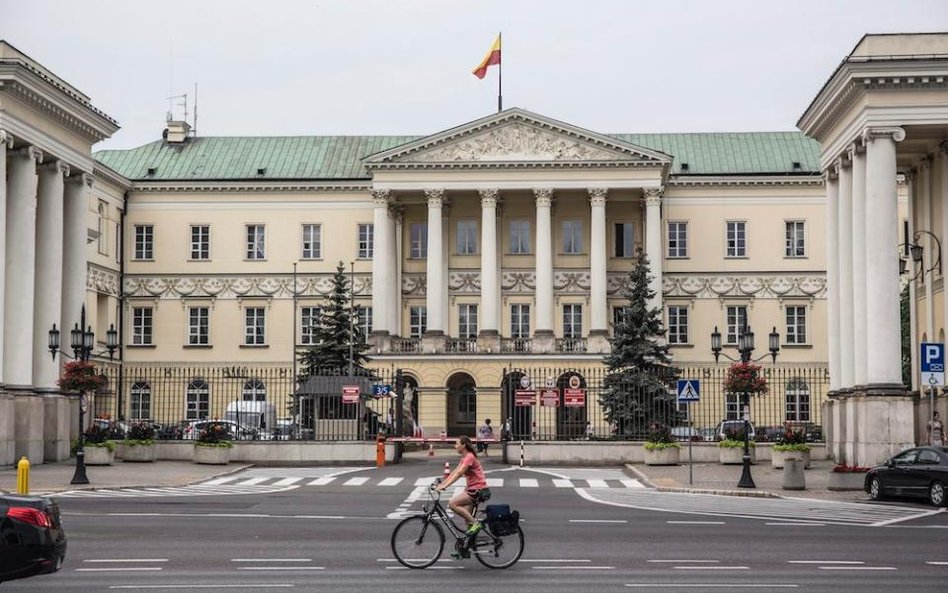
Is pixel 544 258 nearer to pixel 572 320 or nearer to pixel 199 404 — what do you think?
pixel 572 320

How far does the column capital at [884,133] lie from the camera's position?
42469mm

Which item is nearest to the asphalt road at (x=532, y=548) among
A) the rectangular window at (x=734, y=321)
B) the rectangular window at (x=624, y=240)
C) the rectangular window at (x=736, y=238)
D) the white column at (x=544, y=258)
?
the white column at (x=544, y=258)

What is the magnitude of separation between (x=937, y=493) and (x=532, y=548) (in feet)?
47.4

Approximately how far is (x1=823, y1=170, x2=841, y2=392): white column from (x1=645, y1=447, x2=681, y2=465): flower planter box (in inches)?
235

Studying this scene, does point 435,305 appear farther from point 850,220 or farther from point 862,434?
point 862,434

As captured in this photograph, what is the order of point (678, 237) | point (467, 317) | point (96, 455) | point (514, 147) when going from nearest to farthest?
point (96, 455) → point (514, 147) → point (467, 317) → point (678, 237)

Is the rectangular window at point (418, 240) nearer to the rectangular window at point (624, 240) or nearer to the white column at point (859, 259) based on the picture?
the rectangular window at point (624, 240)

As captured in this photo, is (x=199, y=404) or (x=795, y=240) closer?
(x=199, y=404)

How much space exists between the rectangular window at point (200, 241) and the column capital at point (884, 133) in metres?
51.3

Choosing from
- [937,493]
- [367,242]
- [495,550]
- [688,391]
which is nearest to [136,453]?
[688,391]

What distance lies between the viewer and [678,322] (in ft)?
278

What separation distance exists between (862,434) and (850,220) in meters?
9.03

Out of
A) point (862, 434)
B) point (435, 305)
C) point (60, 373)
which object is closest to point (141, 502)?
point (862, 434)

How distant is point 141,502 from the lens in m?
31.7
